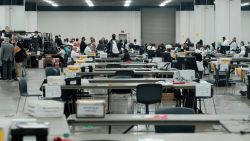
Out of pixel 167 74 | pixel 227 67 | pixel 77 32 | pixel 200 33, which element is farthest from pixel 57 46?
pixel 167 74

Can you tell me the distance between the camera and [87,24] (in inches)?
1567

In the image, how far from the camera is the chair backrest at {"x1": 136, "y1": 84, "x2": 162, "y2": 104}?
8.48 meters

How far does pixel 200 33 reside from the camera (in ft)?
97.2

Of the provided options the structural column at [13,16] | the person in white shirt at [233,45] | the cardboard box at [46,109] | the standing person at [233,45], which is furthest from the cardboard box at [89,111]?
the structural column at [13,16]

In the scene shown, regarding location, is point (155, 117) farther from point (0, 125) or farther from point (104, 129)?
point (104, 129)

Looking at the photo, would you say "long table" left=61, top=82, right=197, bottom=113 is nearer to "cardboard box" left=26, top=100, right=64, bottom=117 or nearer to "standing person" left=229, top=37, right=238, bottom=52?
"cardboard box" left=26, top=100, right=64, bottom=117

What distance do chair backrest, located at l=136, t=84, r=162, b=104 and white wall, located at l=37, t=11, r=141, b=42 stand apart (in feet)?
103

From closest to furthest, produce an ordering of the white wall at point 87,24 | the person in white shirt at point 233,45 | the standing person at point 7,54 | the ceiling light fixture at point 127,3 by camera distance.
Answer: the standing person at point 7,54
the person in white shirt at point 233,45
the ceiling light fixture at point 127,3
the white wall at point 87,24

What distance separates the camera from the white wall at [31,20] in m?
35.8

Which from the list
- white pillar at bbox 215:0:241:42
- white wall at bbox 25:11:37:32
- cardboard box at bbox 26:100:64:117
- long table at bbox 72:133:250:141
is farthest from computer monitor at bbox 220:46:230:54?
white wall at bbox 25:11:37:32

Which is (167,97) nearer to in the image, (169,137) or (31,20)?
(169,137)

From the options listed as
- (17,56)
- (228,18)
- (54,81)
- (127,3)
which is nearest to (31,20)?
(127,3)

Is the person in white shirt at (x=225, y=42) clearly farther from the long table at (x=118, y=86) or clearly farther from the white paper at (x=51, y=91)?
the white paper at (x=51, y=91)

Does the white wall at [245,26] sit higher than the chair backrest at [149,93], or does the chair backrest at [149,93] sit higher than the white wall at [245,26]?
the white wall at [245,26]
